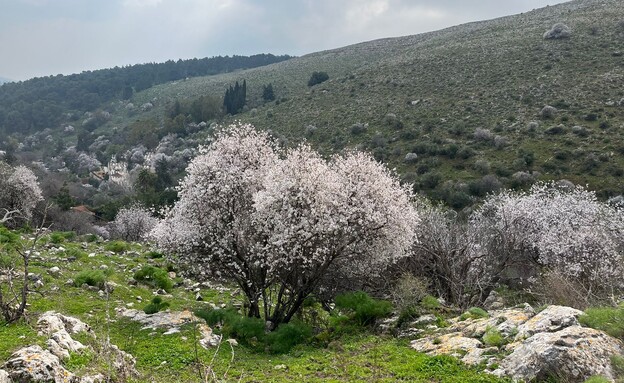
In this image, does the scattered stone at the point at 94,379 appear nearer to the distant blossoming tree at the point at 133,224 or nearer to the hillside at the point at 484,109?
the distant blossoming tree at the point at 133,224

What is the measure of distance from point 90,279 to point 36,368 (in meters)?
10.3

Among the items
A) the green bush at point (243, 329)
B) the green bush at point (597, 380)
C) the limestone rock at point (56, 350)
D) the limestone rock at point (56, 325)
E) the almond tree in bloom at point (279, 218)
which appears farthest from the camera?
the green bush at point (243, 329)

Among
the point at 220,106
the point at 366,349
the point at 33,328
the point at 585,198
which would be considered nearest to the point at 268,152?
the point at 366,349

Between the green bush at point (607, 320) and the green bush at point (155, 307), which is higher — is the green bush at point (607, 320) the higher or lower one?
the higher one

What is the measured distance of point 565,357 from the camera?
8523mm

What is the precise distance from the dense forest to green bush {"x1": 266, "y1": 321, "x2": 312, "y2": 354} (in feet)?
505

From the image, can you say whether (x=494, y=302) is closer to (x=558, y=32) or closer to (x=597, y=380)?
(x=597, y=380)

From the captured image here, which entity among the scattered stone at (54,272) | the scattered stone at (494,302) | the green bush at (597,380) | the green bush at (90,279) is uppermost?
the scattered stone at (54,272)

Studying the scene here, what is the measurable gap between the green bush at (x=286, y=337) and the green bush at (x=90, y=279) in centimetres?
727

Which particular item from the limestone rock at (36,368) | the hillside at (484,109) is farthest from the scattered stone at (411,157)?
the limestone rock at (36,368)

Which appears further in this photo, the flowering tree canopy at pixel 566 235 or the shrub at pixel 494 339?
the flowering tree canopy at pixel 566 235

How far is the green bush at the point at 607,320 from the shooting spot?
9.39 metres

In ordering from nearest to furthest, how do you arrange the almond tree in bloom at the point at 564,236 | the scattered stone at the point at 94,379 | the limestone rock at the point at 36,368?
the limestone rock at the point at 36,368 → the scattered stone at the point at 94,379 → the almond tree in bloom at the point at 564,236

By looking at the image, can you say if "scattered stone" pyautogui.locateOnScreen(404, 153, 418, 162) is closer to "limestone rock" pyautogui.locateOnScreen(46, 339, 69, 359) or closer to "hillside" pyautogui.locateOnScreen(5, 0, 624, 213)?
"hillside" pyautogui.locateOnScreen(5, 0, 624, 213)
